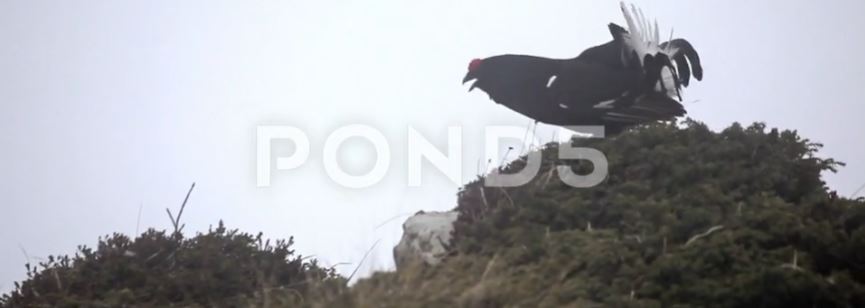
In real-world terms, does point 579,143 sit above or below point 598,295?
above

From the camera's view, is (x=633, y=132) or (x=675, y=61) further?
(x=675, y=61)

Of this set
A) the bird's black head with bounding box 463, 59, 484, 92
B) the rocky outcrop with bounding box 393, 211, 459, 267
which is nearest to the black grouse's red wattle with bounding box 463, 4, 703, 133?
the bird's black head with bounding box 463, 59, 484, 92

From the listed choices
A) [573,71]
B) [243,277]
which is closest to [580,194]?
[573,71]

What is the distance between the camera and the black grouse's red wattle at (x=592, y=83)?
829 centimetres

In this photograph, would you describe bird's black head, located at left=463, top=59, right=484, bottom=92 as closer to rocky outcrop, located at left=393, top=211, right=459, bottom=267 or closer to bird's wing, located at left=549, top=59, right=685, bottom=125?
bird's wing, located at left=549, top=59, right=685, bottom=125

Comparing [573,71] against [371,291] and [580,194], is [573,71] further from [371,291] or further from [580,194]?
[371,291]

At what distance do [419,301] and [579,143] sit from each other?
299 centimetres

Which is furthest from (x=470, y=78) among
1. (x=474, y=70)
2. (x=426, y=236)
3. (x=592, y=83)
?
(x=426, y=236)

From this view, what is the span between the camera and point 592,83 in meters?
8.37

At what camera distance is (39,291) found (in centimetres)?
801

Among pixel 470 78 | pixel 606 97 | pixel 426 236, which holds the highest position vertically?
pixel 470 78

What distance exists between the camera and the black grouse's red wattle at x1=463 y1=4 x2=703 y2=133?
8289mm

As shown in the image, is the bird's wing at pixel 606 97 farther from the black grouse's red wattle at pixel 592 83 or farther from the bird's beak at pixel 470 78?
the bird's beak at pixel 470 78

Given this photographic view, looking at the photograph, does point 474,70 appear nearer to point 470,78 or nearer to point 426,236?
point 470,78
